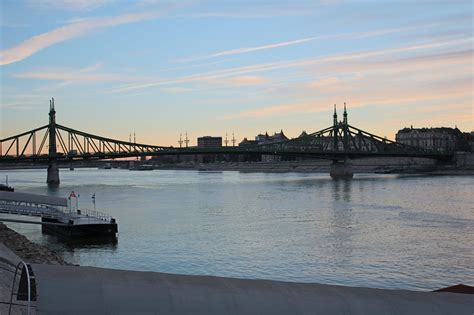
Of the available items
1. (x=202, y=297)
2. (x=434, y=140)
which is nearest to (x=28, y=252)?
(x=202, y=297)

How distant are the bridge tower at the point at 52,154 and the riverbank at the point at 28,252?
76.7m

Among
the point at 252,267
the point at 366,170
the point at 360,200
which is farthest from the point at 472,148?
the point at 252,267

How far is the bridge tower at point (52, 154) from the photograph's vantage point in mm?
103750

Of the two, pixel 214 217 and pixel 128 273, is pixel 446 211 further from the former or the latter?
pixel 128 273

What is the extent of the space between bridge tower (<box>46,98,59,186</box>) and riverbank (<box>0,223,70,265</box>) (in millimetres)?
76685

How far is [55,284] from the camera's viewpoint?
694cm

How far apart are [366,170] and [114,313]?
15750cm

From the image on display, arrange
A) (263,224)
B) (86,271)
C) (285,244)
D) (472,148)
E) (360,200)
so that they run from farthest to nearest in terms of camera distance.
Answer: (472,148) → (360,200) → (263,224) → (285,244) → (86,271)

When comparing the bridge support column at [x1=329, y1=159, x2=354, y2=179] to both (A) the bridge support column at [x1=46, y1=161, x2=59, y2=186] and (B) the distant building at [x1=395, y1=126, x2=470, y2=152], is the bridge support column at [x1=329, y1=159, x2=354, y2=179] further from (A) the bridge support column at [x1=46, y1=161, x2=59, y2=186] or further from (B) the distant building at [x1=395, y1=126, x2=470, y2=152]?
(B) the distant building at [x1=395, y1=126, x2=470, y2=152]

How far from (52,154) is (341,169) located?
2381 inches

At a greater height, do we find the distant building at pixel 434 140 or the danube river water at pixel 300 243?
the distant building at pixel 434 140

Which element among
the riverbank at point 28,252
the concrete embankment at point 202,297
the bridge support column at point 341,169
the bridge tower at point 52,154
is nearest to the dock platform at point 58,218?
the riverbank at point 28,252

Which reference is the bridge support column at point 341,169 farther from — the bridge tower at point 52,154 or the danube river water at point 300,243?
the danube river water at point 300,243

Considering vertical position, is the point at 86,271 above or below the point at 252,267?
above
